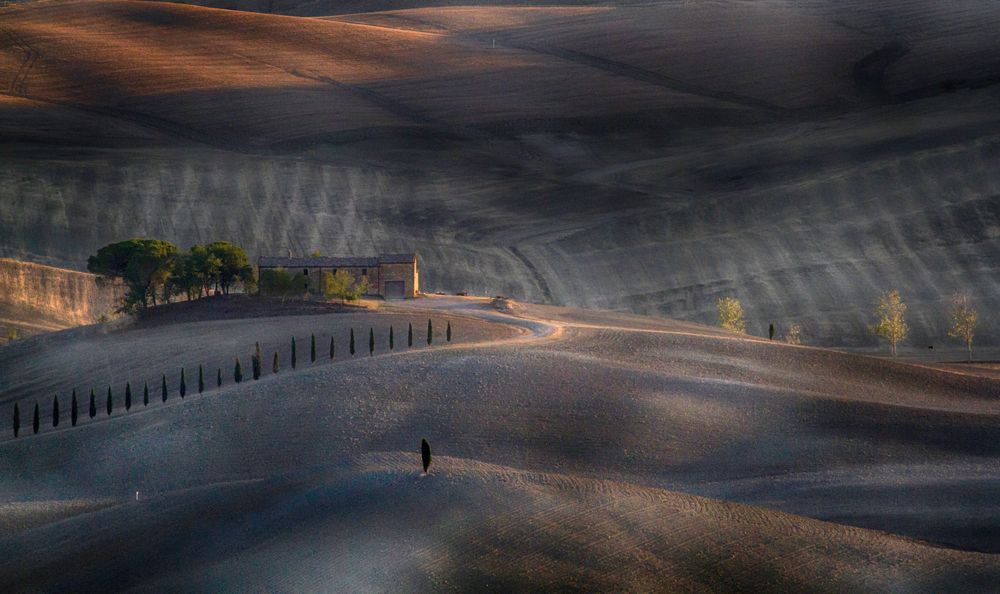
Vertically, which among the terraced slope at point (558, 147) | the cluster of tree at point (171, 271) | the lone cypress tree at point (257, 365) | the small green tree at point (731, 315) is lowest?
the small green tree at point (731, 315)

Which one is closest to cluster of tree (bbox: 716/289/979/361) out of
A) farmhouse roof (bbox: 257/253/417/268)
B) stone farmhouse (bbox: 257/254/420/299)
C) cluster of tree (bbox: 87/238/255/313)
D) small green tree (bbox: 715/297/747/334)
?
small green tree (bbox: 715/297/747/334)

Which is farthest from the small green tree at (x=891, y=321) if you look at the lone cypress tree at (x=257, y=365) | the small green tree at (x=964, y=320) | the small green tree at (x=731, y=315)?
the lone cypress tree at (x=257, y=365)

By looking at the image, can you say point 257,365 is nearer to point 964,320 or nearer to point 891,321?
point 891,321

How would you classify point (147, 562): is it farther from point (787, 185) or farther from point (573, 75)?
point (573, 75)

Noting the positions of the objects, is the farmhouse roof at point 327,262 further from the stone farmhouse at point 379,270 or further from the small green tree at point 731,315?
the small green tree at point 731,315

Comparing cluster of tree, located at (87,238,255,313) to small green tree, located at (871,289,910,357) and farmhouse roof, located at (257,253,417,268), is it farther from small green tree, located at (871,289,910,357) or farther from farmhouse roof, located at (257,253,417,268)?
small green tree, located at (871,289,910,357)

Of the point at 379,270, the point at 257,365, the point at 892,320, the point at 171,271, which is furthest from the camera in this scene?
the point at 892,320

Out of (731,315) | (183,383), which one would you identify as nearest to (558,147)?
(731,315)
